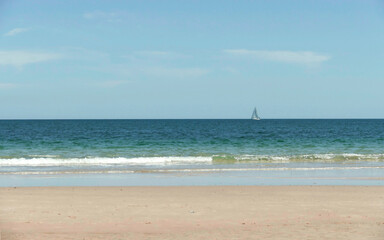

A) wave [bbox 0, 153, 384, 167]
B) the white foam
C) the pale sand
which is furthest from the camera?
wave [bbox 0, 153, 384, 167]

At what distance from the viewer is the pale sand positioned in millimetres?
8172

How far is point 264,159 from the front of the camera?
85.0 feet

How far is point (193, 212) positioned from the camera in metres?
10.1

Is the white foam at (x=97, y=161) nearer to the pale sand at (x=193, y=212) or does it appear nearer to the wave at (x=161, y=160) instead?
the wave at (x=161, y=160)

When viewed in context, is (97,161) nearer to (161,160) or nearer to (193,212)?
(161,160)

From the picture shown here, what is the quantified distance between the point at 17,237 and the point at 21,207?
3.14 m

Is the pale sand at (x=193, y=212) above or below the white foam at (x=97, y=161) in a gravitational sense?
above

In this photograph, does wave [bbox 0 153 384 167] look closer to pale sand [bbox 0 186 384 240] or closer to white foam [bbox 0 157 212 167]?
white foam [bbox 0 157 212 167]

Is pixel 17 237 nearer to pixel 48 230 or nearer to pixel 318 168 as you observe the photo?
pixel 48 230

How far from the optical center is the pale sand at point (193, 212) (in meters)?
8.17

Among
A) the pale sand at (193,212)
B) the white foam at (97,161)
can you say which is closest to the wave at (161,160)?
the white foam at (97,161)

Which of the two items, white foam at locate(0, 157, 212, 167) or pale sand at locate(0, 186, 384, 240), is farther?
white foam at locate(0, 157, 212, 167)

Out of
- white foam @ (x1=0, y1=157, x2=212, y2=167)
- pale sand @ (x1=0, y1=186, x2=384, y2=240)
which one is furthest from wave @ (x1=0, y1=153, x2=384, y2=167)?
pale sand @ (x1=0, y1=186, x2=384, y2=240)

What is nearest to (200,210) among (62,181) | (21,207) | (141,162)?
(21,207)
